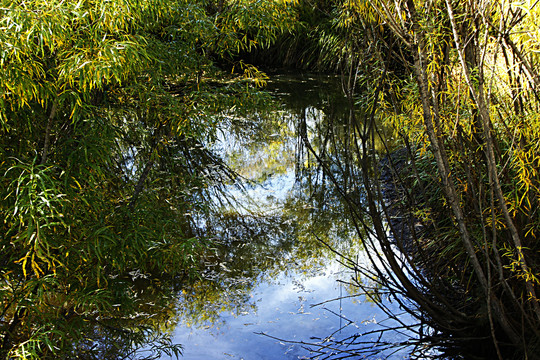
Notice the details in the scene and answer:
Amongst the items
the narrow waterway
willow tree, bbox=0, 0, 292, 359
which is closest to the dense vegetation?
willow tree, bbox=0, 0, 292, 359

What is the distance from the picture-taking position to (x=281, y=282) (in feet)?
10.2

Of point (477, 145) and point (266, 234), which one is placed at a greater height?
point (266, 234)

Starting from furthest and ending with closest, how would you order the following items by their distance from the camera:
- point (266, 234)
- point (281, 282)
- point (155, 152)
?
point (266, 234), point (281, 282), point (155, 152)

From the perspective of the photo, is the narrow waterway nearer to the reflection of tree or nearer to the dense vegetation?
the reflection of tree

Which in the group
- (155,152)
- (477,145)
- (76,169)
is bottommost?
(477,145)

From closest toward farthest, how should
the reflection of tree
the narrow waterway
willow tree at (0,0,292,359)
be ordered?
1. willow tree at (0,0,292,359)
2. the narrow waterway
3. the reflection of tree

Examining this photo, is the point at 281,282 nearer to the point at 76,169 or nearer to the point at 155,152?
the point at 155,152

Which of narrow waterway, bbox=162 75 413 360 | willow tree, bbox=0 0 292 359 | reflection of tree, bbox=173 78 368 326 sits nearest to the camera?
willow tree, bbox=0 0 292 359

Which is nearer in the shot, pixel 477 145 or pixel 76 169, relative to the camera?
pixel 76 169

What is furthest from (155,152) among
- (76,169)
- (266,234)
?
(266,234)

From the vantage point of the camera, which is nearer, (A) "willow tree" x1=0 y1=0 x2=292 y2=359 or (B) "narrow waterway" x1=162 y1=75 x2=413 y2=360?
(A) "willow tree" x1=0 y1=0 x2=292 y2=359

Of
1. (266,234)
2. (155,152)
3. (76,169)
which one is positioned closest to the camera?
(76,169)

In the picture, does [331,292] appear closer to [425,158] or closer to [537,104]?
[425,158]

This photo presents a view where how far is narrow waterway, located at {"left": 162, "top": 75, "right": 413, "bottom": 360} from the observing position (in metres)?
2.45
